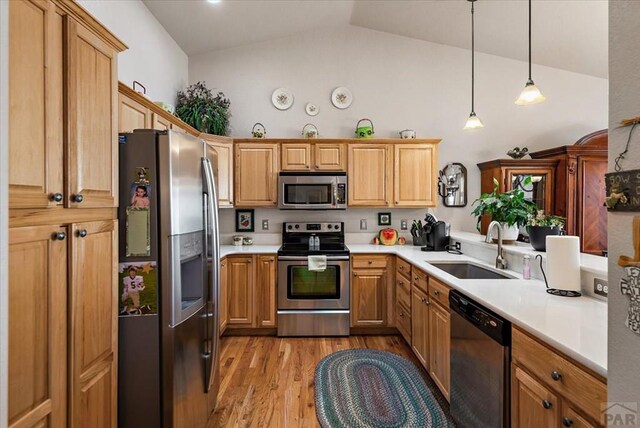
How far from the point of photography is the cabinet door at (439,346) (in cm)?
209

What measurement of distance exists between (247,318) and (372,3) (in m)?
3.76

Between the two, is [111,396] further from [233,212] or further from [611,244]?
[233,212]

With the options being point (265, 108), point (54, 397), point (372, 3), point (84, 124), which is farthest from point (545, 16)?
point (54, 397)

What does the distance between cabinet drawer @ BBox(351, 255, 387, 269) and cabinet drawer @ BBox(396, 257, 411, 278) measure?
16cm

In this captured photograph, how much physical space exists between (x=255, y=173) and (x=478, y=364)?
9.56 feet

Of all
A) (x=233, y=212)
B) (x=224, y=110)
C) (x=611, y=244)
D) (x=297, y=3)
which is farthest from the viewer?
(x=233, y=212)

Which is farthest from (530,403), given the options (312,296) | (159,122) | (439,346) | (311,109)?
(311,109)

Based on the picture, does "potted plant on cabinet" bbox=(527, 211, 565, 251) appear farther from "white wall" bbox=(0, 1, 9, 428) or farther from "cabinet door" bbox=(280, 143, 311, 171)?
"white wall" bbox=(0, 1, 9, 428)

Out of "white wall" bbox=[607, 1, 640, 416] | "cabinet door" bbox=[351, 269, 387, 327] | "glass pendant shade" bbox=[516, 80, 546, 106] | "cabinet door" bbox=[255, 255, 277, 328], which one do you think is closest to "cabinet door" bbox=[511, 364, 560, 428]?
"white wall" bbox=[607, 1, 640, 416]

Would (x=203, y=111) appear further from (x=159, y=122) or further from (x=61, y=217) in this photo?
(x=61, y=217)

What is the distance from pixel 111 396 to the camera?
4.80ft

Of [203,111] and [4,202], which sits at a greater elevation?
[203,111]

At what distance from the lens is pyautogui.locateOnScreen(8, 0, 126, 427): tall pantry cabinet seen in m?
0.98

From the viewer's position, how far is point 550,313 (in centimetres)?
144
